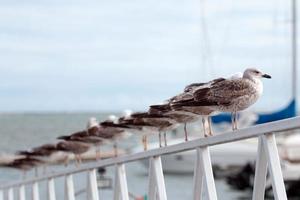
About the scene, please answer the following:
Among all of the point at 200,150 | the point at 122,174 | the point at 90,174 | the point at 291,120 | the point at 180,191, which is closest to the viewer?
the point at 291,120

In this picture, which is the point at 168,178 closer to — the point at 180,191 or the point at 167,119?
the point at 180,191

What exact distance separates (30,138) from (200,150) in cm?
8009

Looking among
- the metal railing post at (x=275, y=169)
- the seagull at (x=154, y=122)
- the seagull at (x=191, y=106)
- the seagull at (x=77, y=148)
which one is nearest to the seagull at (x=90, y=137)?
the seagull at (x=77, y=148)

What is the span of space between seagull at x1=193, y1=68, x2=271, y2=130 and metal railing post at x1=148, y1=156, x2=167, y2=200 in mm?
568

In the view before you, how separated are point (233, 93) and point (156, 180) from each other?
0.87 meters

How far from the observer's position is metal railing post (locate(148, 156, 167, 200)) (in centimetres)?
748

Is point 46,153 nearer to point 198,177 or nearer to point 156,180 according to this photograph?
point 156,180

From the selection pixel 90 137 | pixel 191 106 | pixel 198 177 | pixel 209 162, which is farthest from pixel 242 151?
pixel 209 162

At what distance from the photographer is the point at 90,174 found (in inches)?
383

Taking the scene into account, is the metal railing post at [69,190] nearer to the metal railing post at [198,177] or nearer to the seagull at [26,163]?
the seagull at [26,163]

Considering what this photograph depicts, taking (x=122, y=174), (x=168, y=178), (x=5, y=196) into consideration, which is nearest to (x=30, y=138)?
(x=168, y=178)

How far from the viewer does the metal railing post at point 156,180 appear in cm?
748

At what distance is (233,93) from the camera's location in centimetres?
774

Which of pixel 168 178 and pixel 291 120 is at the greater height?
pixel 291 120
